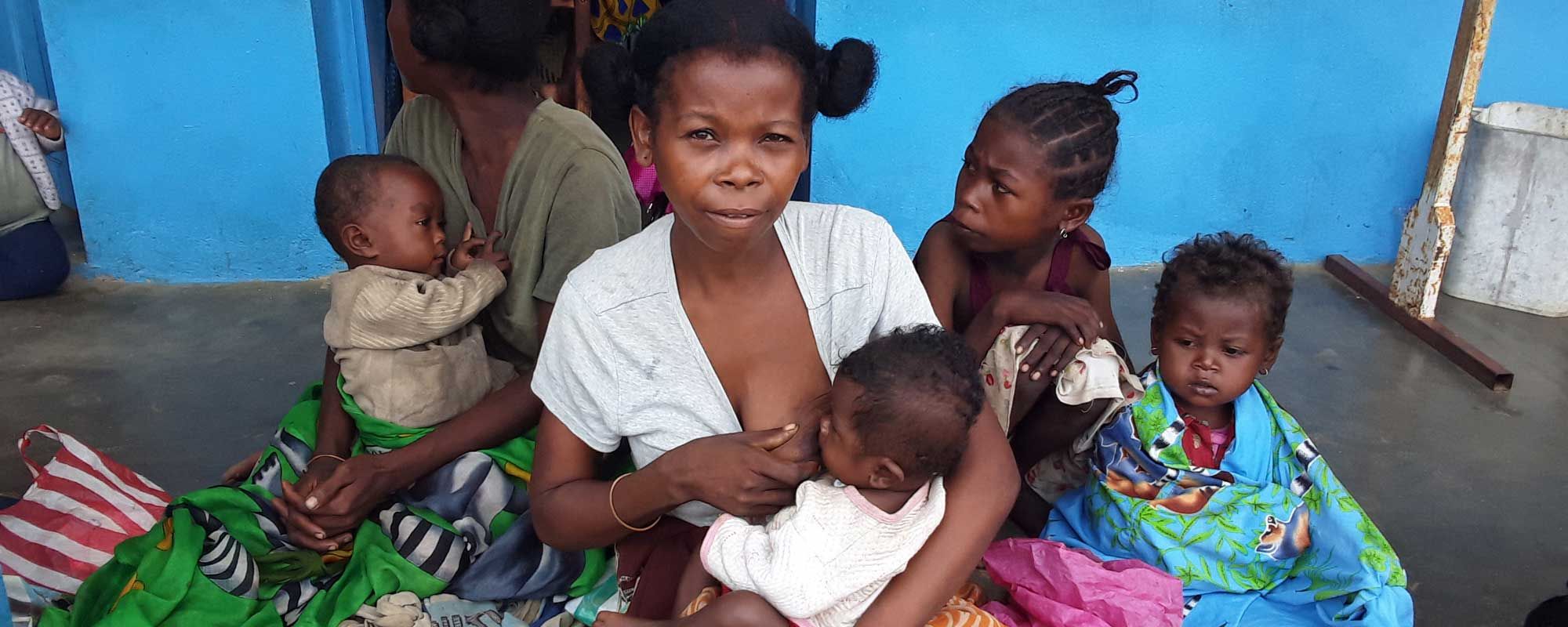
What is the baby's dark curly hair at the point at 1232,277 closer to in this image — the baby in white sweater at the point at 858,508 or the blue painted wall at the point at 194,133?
the baby in white sweater at the point at 858,508

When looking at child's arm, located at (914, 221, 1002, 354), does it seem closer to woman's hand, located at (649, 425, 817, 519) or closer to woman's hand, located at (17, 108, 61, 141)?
woman's hand, located at (649, 425, 817, 519)

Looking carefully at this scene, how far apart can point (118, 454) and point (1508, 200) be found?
486 cm

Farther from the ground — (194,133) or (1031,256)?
(1031,256)

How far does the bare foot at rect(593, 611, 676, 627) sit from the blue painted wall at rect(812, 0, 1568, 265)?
288 cm

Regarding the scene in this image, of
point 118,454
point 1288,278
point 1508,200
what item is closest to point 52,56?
point 118,454

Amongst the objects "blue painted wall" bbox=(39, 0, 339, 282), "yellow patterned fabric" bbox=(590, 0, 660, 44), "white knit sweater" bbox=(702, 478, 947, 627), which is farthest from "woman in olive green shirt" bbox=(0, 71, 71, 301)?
"white knit sweater" bbox=(702, 478, 947, 627)

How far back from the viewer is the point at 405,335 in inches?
87.8

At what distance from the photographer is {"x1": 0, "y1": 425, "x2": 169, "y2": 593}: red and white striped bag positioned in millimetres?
2088

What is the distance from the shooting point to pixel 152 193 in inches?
173

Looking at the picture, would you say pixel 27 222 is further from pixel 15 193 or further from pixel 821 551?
pixel 821 551

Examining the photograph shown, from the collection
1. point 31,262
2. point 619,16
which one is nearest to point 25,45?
point 31,262

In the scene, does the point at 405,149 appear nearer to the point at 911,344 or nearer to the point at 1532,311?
the point at 911,344

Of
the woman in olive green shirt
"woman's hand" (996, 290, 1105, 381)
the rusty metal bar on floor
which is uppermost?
"woman's hand" (996, 290, 1105, 381)

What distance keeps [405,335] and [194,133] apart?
265 centimetres
